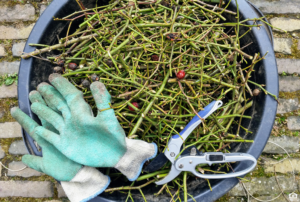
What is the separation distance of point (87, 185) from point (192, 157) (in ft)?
1.07

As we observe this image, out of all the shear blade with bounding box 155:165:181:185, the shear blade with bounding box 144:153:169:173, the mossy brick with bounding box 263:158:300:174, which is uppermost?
the shear blade with bounding box 144:153:169:173

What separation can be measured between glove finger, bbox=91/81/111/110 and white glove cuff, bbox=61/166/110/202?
21cm

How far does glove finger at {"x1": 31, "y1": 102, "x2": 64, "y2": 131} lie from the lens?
2.28 ft

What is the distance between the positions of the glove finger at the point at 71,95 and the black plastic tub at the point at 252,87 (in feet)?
0.34

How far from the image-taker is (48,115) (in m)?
0.70

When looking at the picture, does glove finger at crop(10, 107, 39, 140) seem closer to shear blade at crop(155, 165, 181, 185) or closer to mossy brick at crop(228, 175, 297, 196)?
shear blade at crop(155, 165, 181, 185)

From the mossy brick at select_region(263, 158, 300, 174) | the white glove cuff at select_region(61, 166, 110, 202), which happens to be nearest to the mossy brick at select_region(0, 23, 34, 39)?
the white glove cuff at select_region(61, 166, 110, 202)

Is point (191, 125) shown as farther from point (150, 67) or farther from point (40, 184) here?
point (40, 184)

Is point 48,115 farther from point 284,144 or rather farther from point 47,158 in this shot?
point 284,144

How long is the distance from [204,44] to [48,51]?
0.49 meters

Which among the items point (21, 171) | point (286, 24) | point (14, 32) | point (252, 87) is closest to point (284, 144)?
point (252, 87)

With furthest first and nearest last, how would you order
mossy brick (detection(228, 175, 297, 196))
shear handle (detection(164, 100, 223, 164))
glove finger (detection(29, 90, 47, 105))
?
mossy brick (detection(228, 175, 297, 196)) → glove finger (detection(29, 90, 47, 105)) → shear handle (detection(164, 100, 223, 164))

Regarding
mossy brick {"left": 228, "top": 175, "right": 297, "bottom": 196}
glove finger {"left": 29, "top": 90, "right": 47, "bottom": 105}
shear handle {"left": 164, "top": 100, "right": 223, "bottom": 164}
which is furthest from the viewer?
mossy brick {"left": 228, "top": 175, "right": 297, "bottom": 196}

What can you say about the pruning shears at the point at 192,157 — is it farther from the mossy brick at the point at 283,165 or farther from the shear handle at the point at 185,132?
the mossy brick at the point at 283,165
